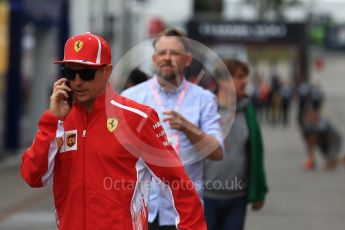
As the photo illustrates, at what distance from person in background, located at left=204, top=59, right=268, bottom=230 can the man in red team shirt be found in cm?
251

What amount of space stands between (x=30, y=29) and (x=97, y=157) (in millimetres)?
18146

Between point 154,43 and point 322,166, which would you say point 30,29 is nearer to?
point 322,166

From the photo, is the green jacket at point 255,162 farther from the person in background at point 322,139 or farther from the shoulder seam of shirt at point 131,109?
the person in background at point 322,139

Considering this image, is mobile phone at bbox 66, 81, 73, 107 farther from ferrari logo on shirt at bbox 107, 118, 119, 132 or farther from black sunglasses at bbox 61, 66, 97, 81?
ferrari logo on shirt at bbox 107, 118, 119, 132

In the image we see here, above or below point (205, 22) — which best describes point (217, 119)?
above

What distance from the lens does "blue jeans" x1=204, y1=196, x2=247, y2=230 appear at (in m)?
7.20

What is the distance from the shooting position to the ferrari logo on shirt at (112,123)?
4445 millimetres

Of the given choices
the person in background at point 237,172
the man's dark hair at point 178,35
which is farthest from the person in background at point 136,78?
the man's dark hair at point 178,35

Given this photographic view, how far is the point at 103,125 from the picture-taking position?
176 inches

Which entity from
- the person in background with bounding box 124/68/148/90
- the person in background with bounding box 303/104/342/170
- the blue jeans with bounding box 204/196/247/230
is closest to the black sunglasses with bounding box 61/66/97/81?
the person in background with bounding box 124/68/148/90

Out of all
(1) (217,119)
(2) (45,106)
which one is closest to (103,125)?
(1) (217,119)

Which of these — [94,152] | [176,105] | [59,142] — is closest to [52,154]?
[59,142]

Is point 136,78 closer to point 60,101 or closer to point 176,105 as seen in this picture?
point 176,105

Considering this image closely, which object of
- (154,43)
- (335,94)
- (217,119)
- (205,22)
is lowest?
(335,94)
